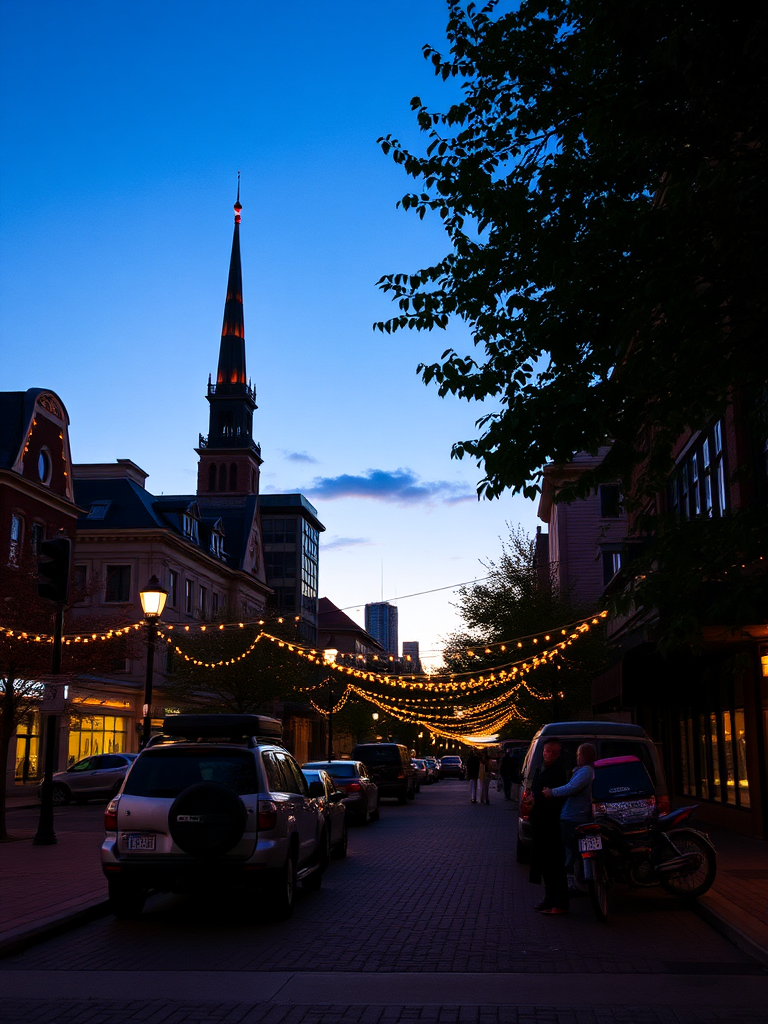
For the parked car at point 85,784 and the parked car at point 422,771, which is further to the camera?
the parked car at point 422,771

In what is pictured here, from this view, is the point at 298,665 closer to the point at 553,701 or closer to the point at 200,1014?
the point at 553,701

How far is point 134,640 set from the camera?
2023 inches

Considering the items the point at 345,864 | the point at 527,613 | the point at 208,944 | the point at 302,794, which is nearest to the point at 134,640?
the point at 527,613

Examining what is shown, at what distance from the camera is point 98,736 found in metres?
48.7

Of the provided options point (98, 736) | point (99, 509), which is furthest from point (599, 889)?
point (99, 509)

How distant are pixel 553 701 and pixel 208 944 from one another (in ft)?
109

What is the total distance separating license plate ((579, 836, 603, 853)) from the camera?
10.8m

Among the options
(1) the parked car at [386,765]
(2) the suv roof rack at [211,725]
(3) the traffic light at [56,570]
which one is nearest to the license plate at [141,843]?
(2) the suv roof rack at [211,725]

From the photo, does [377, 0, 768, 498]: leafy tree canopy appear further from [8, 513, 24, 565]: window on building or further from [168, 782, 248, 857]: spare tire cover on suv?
[8, 513, 24, 565]: window on building

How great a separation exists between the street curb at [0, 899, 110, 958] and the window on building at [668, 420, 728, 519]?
12.5 m

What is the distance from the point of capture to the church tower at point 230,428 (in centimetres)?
11000

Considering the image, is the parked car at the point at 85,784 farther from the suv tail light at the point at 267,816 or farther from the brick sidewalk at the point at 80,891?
the suv tail light at the point at 267,816

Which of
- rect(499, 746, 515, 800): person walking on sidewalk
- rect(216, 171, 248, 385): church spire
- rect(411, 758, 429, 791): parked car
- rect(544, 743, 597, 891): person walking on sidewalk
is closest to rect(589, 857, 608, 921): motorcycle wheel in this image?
rect(544, 743, 597, 891): person walking on sidewalk

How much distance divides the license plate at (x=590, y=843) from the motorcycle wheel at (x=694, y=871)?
1.29 meters
